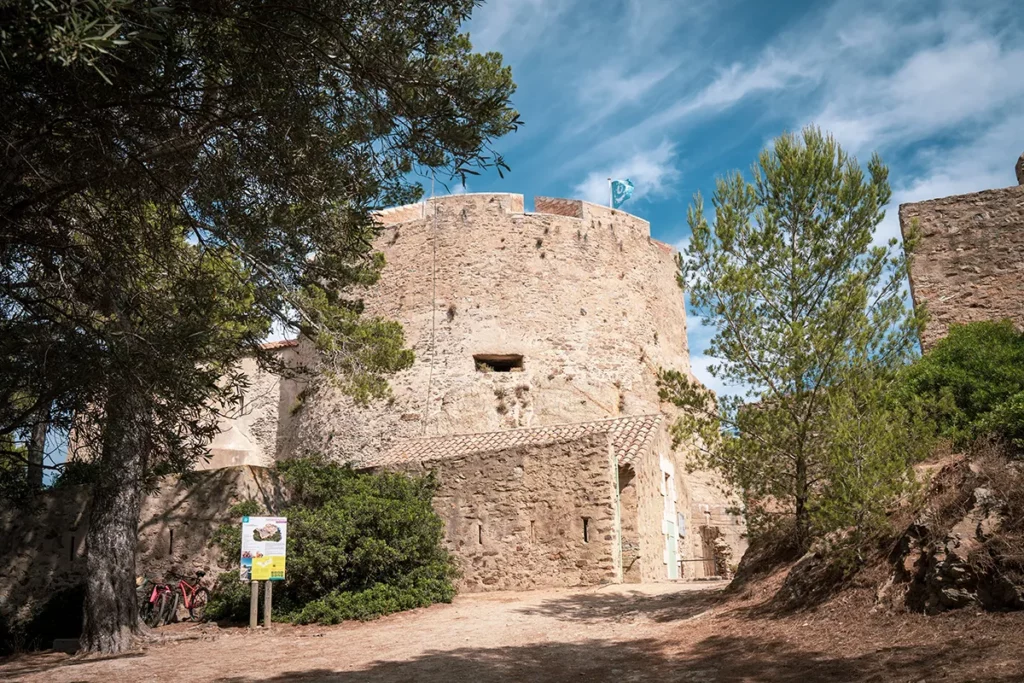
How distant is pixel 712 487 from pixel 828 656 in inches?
611

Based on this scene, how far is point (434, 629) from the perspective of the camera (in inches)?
392

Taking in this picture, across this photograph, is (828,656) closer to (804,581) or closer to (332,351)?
(804,581)

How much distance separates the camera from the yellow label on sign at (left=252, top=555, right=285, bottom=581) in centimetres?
1080

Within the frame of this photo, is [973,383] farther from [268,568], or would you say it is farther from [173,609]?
[173,609]

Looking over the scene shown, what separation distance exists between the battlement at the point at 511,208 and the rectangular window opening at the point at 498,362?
3987mm

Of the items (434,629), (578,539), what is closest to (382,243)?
(578,539)

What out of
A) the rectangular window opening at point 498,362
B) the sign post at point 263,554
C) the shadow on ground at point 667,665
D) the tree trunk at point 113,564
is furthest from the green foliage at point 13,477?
the rectangular window opening at point 498,362

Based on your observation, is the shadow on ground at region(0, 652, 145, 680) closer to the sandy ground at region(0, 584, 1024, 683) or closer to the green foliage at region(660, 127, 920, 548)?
the sandy ground at region(0, 584, 1024, 683)

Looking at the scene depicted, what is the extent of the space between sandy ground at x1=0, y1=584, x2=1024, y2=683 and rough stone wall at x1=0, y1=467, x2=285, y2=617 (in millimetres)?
1447

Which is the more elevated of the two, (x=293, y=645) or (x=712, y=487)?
(x=712, y=487)

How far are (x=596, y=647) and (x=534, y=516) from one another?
16.2ft

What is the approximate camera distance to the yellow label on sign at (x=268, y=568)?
10798 millimetres

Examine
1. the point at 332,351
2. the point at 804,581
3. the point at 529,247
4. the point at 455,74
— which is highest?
the point at 529,247

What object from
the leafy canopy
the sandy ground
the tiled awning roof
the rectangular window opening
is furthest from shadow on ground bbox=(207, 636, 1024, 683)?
the rectangular window opening
